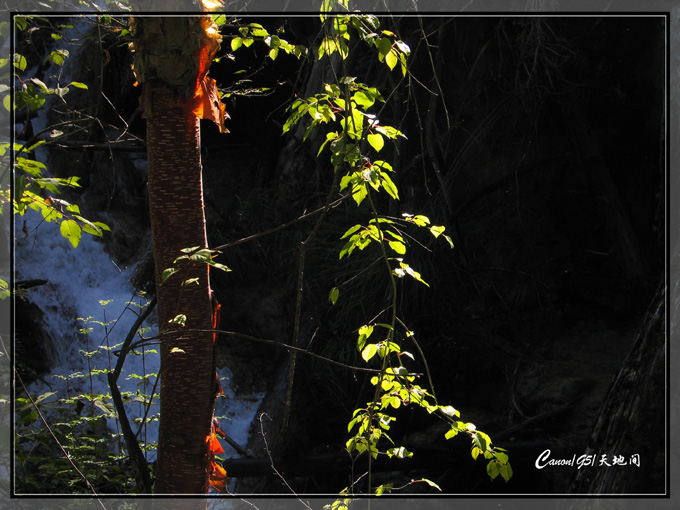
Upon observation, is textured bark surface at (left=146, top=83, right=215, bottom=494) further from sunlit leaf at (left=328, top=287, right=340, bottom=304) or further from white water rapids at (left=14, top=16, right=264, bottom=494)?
white water rapids at (left=14, top=16, right=264, bottom=494)

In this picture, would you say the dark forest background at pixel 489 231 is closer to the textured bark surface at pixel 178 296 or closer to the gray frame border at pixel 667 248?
the gray frame border at pixel 667 248

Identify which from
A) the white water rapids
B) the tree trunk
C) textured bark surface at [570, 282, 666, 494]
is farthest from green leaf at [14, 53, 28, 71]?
the white water rapids

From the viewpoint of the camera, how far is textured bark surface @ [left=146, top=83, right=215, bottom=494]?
1430 millimetres

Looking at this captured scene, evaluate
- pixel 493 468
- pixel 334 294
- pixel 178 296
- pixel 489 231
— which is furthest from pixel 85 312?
pixel 493 468

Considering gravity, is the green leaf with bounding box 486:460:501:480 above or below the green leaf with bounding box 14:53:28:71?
below

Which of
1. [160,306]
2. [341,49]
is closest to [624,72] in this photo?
[341,49]

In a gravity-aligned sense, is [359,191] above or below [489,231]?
above

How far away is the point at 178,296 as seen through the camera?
4.73ft

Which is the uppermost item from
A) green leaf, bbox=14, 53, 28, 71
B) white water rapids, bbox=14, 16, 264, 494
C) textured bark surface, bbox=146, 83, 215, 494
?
green leaf, bbox=14, 53, 28, 71

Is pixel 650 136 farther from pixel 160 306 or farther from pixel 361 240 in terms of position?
pixel 160 306

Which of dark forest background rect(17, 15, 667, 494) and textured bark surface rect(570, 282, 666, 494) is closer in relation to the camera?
textured bark surface rect(570, 282, 666, 494)

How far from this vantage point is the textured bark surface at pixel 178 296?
56.3 inches

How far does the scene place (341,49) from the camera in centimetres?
130

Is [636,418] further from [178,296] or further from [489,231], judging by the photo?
[489,231]
